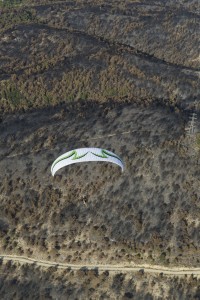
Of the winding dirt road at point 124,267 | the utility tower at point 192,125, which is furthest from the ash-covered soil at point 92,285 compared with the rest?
the utility tower at point 192,125

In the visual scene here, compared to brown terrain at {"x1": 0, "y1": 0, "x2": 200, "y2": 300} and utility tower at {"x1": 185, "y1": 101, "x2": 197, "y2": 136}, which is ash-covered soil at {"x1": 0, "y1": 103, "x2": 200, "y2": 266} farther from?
utility tower at {"x1": 185, "y1": 101, "x2": 197, "y2": 136}

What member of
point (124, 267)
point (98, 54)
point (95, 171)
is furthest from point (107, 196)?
point (98, 54)

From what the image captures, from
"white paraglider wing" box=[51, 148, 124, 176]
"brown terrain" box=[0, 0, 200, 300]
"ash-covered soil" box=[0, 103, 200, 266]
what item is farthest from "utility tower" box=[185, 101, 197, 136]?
"white paraglider wing" box=[51, 148, 124, 176]

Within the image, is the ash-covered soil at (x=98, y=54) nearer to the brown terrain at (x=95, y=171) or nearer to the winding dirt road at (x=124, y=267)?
the brown terrain at (x=95, y=171)

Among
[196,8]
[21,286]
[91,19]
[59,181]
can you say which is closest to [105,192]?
[59,181]

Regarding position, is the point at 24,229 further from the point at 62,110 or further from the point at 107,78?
the point at 107,78

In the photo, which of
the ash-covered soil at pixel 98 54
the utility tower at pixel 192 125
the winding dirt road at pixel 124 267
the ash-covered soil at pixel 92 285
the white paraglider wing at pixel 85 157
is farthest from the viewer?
the ash-covered soil at pixel 98 54
